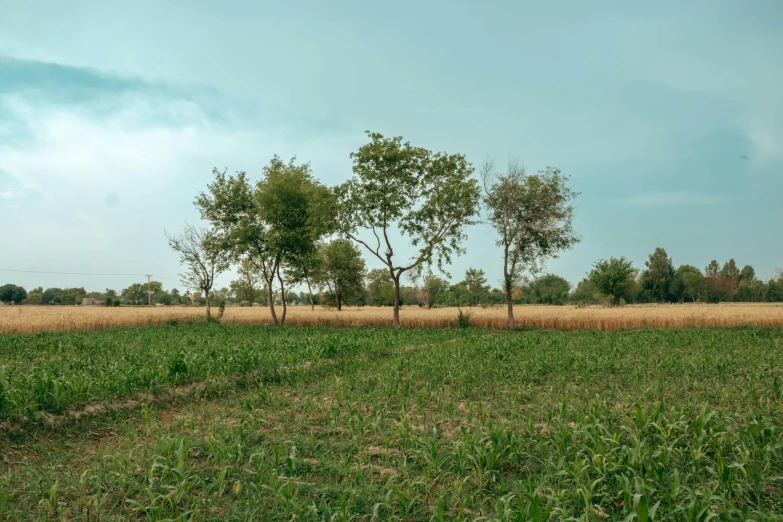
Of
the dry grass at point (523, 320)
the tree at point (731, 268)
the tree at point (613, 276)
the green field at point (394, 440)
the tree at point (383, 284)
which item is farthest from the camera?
the tree at point (731, 268)

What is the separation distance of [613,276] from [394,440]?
199 feet

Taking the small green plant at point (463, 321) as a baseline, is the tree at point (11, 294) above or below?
above

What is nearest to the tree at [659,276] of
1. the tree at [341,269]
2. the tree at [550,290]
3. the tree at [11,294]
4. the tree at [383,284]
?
the tree at [550,290]

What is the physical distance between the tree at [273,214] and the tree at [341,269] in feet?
75.0

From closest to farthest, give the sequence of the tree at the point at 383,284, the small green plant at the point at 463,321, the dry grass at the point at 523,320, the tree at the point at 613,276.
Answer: the dry grass at the point at 523,320
the small green plant at the point at 463,321
the tree at the point at 613,276
the tree at the point at 383,284

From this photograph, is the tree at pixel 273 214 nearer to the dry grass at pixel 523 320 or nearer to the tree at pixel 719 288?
the dry grass at pixel 523 320

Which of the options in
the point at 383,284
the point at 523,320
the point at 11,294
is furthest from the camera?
the point at 11,294

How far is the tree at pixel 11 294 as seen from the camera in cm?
11781

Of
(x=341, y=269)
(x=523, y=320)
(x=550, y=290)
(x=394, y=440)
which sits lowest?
(x=394, y=440)

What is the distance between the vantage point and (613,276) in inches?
2333

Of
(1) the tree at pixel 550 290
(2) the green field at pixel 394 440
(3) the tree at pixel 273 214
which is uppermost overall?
(3) the tree at pixel 273 214

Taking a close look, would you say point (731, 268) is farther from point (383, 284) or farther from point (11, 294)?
point (11, 294)

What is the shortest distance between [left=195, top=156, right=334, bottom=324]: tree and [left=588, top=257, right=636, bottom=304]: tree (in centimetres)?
4306

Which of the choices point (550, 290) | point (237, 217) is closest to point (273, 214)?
point (237, 217)
